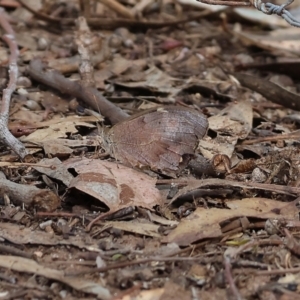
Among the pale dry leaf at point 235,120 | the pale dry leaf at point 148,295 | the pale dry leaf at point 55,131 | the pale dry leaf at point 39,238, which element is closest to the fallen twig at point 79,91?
the pale dry leaf at point 55,131

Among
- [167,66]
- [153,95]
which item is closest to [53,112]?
[153,95]

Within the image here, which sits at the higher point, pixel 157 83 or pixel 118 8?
pixel 118 8

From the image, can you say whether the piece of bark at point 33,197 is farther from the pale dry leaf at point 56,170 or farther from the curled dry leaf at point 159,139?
the curled dry leaf at point 159,139

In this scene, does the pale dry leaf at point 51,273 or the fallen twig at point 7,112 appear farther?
the fallen twig at point 7,112

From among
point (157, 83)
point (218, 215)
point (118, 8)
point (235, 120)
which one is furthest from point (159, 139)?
point (118, 8)

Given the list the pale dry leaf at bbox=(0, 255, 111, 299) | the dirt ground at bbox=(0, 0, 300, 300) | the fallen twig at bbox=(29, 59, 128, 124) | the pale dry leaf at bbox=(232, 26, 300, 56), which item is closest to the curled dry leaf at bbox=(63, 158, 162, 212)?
the dirt ground at bbox=(0, 0, 300, 300)

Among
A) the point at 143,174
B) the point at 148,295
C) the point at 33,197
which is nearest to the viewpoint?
the point at 148,295

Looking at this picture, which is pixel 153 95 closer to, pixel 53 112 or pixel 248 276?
pixel 53 112

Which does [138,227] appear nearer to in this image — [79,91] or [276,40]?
[79,91]
